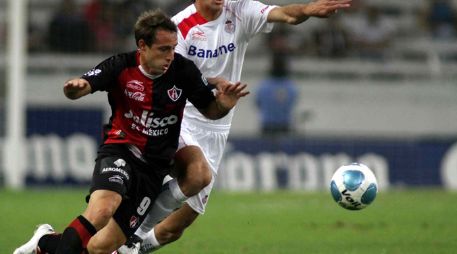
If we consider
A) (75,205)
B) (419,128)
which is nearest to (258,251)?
(75,205)

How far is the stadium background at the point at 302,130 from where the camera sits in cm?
1521

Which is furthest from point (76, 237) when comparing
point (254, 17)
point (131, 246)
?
point (254, 17)

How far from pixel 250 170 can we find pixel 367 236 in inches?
304

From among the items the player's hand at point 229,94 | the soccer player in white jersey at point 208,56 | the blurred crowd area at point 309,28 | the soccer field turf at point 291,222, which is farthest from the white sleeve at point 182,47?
the blurred crowd area at point 309,28

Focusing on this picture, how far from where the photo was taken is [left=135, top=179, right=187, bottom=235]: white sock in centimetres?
852

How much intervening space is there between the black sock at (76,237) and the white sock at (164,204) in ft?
3.91

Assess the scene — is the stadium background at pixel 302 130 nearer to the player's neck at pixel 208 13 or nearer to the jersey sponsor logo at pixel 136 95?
the player's neck at pixel 208 13

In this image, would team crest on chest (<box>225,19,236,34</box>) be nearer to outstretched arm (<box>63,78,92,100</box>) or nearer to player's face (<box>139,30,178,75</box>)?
player's face (<box>139,30,178,75</box>)

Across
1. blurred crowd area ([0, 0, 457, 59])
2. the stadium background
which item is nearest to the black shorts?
Result: the stadium background

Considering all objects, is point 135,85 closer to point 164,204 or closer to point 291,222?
point 164,204

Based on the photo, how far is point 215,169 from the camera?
30.1ft

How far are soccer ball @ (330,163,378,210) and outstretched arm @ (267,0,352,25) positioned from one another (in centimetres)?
150

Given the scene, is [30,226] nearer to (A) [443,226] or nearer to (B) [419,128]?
(A) [443,226]

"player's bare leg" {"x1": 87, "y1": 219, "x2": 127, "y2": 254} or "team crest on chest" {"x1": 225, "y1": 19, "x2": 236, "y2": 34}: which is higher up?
"team crest on chest" {"x1": 225, "y1": 19, "x2": 236, "y2": 34}
